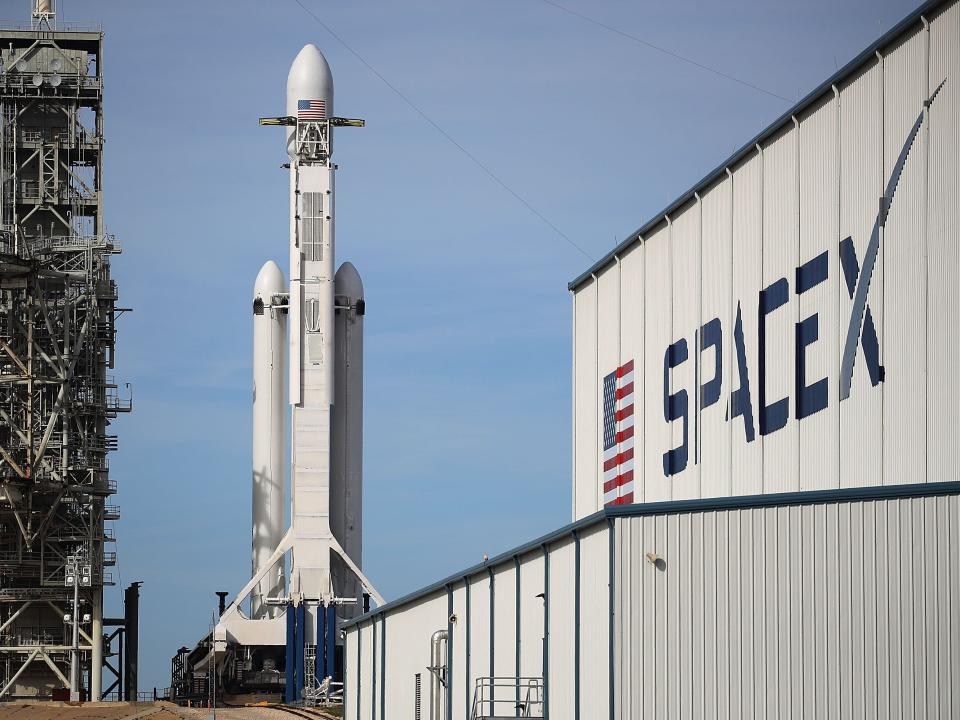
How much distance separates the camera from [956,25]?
26.5m

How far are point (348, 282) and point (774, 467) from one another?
39.1 m

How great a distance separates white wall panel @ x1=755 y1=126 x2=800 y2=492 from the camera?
1256 inches

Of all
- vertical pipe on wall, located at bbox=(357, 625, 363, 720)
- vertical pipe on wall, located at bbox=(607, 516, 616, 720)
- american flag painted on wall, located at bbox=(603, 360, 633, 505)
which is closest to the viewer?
vertical pipe on wall, located at bbox=(607, 516, 616, 720)

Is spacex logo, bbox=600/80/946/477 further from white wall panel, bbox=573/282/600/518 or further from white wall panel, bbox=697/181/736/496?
white wall panel, bbox=573/282/600/518

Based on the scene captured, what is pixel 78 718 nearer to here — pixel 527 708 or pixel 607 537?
pixel 527 708

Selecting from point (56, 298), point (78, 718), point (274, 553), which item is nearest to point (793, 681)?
point (78, 718)

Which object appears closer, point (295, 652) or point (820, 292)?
point (820, 292)

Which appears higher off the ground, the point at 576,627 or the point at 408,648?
the point at 576,627

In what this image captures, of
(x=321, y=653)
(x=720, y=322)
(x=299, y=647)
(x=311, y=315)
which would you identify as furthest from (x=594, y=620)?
(x=311, y=315)

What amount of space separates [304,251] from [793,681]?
4659 cm

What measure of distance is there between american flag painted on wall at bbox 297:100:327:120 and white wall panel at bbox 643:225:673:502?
30.4 m

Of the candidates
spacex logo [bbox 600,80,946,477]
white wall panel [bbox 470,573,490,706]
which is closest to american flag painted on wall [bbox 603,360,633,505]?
spacex logo [bbox 600,80,946,477]

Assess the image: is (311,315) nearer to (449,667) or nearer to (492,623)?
(449,667)

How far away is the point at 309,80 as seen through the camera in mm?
68062
